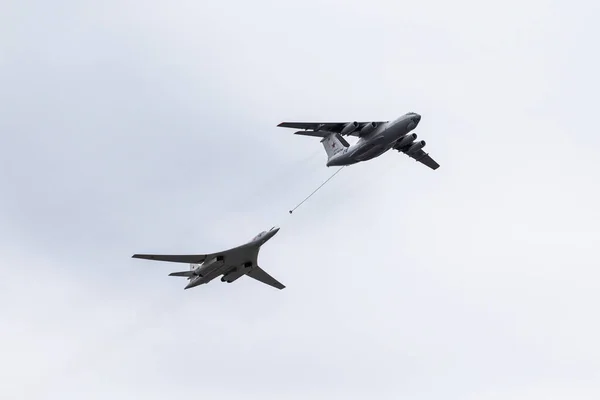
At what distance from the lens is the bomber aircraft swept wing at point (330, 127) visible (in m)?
66.8

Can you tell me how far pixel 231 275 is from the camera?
66500 millimetres

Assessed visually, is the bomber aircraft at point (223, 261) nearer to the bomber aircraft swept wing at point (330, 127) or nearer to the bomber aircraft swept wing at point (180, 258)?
the bomber aircraft swept wing at point (180, 258)

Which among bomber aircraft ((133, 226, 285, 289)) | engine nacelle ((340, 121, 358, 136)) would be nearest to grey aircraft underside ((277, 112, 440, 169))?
engine nacelle ((340, 121, 358, 136))

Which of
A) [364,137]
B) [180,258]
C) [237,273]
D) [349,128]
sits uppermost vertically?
[349,128]

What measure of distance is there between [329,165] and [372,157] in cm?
378

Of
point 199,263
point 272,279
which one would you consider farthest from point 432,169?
point 199,263

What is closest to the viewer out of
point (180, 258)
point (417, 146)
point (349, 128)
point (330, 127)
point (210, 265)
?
point (180, 258)

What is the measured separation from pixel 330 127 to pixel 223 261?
43.1ft

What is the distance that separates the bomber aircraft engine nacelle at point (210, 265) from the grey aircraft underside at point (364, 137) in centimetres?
1075

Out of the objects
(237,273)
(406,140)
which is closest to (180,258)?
(237,273)

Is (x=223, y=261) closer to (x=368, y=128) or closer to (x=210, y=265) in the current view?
(x=210, y=265)

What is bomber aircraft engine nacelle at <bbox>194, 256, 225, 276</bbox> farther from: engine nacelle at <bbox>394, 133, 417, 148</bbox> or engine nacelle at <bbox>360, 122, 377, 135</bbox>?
engine nacelle at <bbox>394, 133, 417, 148</bbox>

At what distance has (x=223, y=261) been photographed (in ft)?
211

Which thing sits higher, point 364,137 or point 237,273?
point 364,137
